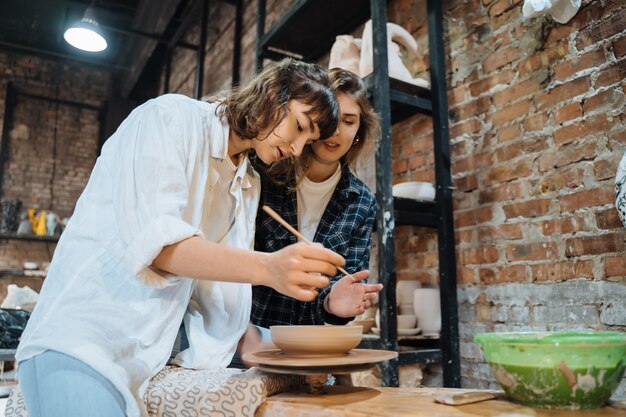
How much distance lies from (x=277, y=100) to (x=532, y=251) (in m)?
1.25

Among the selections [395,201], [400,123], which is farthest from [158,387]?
[400,123]

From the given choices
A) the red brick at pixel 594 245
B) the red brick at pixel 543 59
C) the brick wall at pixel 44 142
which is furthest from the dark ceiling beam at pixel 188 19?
the red brick at pixel 594 245

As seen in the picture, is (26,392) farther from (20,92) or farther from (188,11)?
(20,92)

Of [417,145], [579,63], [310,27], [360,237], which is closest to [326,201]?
[360,237]

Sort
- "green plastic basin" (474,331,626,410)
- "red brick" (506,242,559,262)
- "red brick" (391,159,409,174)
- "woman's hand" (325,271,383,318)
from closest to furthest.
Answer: "green plastic basin" (474,331,626,410) < "woman's hand" (325,271,383,318) < "red brick" (506,242,559,262) < "red brick" (391,159,409,174)

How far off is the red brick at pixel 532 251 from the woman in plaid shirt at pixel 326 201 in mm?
610

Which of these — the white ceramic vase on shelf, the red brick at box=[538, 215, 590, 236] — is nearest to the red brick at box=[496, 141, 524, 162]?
the red brick at box=[538, 215, 590, 236]

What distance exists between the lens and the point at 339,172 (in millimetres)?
1919

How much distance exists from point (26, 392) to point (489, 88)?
2067mm

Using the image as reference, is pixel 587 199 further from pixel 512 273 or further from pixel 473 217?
pixel 473 217

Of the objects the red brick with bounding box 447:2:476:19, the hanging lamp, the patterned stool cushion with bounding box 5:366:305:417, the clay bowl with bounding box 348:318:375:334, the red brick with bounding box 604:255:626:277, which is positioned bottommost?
the patterned stool cushion with bounding box 5:366:305:417

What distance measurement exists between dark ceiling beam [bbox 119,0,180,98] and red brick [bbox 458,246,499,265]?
4.36 m

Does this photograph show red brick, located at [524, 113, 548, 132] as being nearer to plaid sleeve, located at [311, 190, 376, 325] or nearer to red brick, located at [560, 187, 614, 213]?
red brick, located at [560, 187, 614, 213]

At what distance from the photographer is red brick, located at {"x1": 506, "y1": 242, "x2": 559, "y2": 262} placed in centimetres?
191
